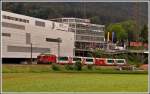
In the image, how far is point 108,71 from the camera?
39.7 feet

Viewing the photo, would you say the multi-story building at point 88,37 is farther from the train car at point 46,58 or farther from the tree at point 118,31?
the train car at point 46,58

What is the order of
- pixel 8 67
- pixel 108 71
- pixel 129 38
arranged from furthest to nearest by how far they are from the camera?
pixel 108 71 < pixel 8 67 < pixel 129 38

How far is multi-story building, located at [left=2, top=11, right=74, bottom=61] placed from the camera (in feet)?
45.7

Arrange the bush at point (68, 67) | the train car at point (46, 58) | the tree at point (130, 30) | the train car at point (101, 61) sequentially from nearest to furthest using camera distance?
the tree at point (130, 30) → the train car at point (101, 61) → the bush at point (68, 67) → the train car at point (46, 58)

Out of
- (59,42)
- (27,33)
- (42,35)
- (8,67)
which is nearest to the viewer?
(8,67)

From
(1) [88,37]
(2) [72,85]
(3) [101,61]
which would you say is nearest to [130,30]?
(3) [101,61]

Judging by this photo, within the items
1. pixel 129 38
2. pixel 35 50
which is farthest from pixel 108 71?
pixel 35 50

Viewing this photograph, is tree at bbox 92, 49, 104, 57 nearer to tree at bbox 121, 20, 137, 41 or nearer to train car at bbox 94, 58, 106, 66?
train car at bbox 94, 58, 106, 66

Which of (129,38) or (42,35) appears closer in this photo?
(129,38)

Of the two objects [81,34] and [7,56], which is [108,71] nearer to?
[81,34]

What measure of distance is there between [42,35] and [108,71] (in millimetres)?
5177

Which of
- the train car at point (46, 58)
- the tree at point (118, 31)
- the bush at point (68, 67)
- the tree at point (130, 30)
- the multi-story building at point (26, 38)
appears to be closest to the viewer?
the tree at point (118, 31)

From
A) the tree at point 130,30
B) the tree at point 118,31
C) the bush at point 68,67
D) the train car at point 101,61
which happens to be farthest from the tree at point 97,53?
the bush at point 68,67

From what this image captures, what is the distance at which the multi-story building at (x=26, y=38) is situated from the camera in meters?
13.9
